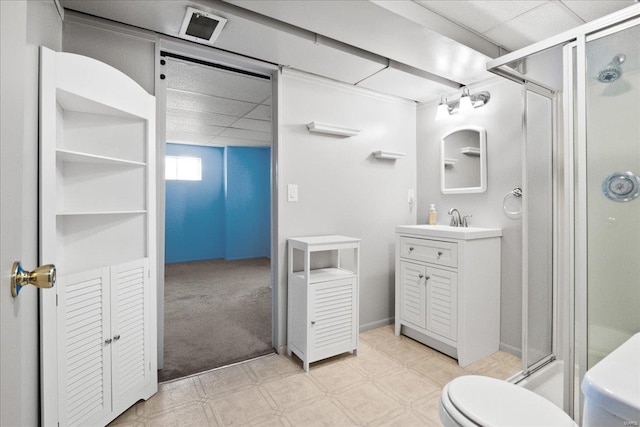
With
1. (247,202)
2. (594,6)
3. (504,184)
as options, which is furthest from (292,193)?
(247,202)

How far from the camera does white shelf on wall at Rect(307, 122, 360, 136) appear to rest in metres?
2.45

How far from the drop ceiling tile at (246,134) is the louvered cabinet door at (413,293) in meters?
3.48

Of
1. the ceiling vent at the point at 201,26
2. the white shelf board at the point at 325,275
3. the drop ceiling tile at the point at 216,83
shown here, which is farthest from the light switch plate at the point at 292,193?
the ceiling vent at the point at 201,26

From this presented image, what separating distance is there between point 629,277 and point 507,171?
1309 millimetres

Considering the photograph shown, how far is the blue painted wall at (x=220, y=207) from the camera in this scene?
6.02 m

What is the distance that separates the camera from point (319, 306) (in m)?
2.19

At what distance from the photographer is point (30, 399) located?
3.82 feet

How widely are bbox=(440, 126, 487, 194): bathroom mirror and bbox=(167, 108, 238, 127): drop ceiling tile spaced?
9.16ft

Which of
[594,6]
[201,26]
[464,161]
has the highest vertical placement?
[594,6]

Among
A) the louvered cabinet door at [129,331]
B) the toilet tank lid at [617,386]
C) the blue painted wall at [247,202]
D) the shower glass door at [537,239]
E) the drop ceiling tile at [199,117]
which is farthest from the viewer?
the blue painted wall at [247,202]

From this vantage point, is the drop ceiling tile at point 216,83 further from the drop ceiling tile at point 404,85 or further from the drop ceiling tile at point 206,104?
the drop ceiling tile at point 404,85

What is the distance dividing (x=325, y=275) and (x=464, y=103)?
1815 mm

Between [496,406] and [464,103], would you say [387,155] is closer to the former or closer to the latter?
[464,103]

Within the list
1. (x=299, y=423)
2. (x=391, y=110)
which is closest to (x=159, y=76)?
(x=391, y=110)
